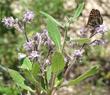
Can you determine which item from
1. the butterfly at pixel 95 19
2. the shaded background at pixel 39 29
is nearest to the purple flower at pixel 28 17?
the butterfly at pixel 95 19

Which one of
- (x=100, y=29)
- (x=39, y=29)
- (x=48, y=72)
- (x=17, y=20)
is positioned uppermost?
(x=39, y=29)

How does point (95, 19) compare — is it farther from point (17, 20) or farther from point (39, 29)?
point (39, 29)

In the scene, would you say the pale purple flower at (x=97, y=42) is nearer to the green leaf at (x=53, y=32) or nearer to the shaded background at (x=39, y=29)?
the green leaf at (x=53, y=32)

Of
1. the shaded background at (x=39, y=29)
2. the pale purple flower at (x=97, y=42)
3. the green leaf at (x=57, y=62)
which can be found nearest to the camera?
the green leaf at (x=57, y=62)

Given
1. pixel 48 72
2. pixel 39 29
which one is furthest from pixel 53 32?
pixel 39 29

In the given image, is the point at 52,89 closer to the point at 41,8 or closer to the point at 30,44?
the point at 30,44

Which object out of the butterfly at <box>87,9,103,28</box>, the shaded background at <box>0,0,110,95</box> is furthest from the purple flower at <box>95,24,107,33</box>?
the shaded background at <box>0,0,110,95</box>

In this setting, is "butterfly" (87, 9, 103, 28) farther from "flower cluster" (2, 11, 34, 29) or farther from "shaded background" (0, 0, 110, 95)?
"shaded background" (0, 0, 110, 95)
